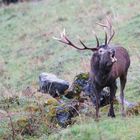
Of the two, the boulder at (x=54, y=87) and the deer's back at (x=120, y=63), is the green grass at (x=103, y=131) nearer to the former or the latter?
the deer's back at (x=120, y=63)

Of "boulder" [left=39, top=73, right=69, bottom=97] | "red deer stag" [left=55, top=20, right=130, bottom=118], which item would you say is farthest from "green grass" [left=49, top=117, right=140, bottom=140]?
"boulder" [left=39, top=73, right=69, bottom=97]

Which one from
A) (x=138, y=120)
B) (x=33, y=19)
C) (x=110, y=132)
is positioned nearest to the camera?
(x=110, y=132)

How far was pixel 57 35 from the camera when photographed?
65.3 ft

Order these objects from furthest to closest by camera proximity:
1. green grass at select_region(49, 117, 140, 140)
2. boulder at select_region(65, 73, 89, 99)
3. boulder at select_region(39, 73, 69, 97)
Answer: boulder at select_region(39, 73, 69, 97), boulder at select_region(65, 73, 89, 99), green grass at select_region(49, 117, 140, 140)

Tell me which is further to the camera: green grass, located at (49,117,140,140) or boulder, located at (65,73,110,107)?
boulder, located at (65,73,110,107)

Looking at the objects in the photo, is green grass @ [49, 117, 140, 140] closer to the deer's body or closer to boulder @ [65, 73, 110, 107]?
the deer's body

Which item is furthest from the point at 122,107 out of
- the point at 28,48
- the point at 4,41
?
the point at 4,41

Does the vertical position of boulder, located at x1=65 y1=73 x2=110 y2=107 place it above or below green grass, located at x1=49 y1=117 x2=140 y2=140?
above

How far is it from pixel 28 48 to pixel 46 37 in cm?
100

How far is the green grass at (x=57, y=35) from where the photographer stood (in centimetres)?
1358

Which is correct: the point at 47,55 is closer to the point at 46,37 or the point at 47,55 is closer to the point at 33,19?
the point at 46,37

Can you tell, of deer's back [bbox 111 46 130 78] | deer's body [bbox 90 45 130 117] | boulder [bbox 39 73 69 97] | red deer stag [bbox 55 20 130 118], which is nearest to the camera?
red deer stag [bbox 55 20 130 118]

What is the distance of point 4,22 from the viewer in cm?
2414

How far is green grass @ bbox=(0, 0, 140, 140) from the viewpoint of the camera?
1358 centimetres
